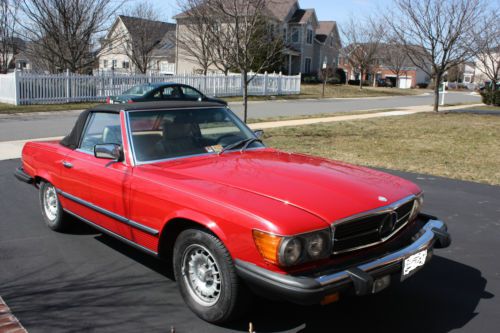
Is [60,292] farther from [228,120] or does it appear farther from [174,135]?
[228,120]

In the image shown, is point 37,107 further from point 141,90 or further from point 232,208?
point 232,208

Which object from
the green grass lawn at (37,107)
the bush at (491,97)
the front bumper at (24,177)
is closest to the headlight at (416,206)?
the front bumper at (24,177)

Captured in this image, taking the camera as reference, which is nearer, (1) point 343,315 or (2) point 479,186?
(1) point 343,315

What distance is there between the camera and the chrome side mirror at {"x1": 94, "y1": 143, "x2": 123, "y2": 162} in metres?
4.28

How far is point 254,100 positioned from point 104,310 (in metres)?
28.4

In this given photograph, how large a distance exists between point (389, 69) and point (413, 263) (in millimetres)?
77770

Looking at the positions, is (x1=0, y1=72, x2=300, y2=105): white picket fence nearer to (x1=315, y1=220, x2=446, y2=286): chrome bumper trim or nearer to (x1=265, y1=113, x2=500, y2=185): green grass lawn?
(x1=265, y1=113, x2=500, y2=185): green grass lawn

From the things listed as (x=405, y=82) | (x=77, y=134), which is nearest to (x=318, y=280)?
(x=77, y=134)

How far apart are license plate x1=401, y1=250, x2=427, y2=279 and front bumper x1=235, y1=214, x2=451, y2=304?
0.32 ft

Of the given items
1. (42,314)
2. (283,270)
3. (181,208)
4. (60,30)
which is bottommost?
(42,314)

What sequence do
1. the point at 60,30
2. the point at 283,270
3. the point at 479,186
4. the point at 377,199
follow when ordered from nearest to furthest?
the point at 283,270
the point at 377,199
the point at 479,186
the point at 60,30

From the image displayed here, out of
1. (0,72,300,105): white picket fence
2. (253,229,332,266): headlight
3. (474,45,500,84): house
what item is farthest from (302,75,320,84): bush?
(253,229,332,266): headlight

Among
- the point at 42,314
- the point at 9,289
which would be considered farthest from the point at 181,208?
the point at 9,289

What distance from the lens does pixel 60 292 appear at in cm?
398
